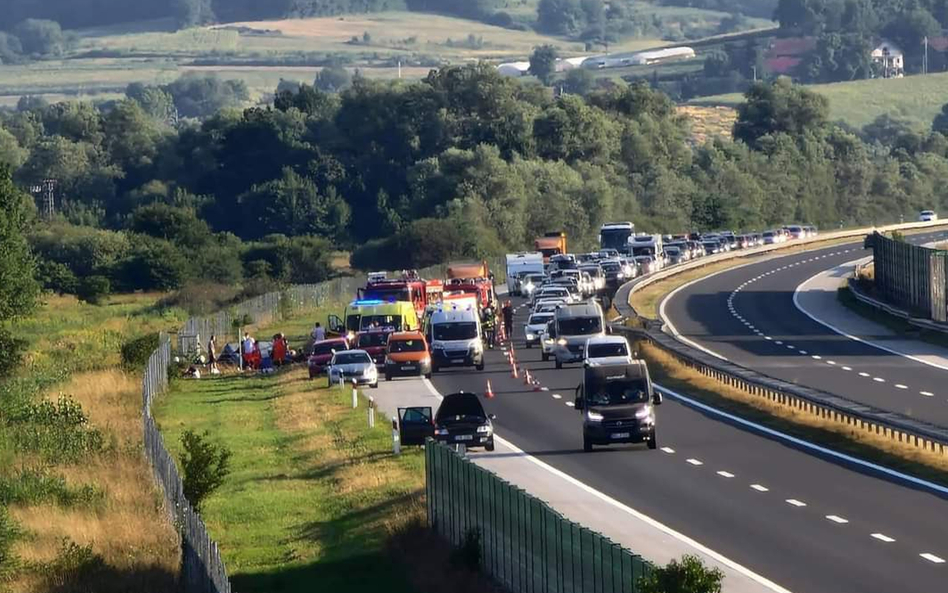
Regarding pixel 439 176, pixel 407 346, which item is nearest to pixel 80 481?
pixel 407 346

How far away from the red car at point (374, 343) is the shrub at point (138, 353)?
7.69m

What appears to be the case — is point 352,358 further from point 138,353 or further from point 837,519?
point 837,519

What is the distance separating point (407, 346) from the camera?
60.6 m

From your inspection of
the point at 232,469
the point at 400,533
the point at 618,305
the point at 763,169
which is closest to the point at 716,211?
the point at 763,169

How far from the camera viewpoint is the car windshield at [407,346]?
60.5 meters

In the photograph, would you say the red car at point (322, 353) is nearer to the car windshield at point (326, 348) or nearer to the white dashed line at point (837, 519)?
the car windshield at point (326, 348)

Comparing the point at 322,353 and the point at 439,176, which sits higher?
the point at 439,176

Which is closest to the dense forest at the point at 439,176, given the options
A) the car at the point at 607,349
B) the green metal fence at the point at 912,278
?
the green metal fence at the point at 912,278

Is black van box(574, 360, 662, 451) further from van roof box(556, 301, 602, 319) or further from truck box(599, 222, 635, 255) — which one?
truck box(599, 222, 635, 255)

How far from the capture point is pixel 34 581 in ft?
118

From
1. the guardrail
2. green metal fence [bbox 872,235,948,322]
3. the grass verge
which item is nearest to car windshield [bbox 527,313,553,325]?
the guardrail

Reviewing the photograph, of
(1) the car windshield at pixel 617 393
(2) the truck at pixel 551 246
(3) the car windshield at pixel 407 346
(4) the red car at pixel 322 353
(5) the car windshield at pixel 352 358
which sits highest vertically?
(1) the car windshield at pixel 617 393

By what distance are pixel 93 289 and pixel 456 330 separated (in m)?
56.5

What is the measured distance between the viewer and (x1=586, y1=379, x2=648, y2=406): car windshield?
41.2m
